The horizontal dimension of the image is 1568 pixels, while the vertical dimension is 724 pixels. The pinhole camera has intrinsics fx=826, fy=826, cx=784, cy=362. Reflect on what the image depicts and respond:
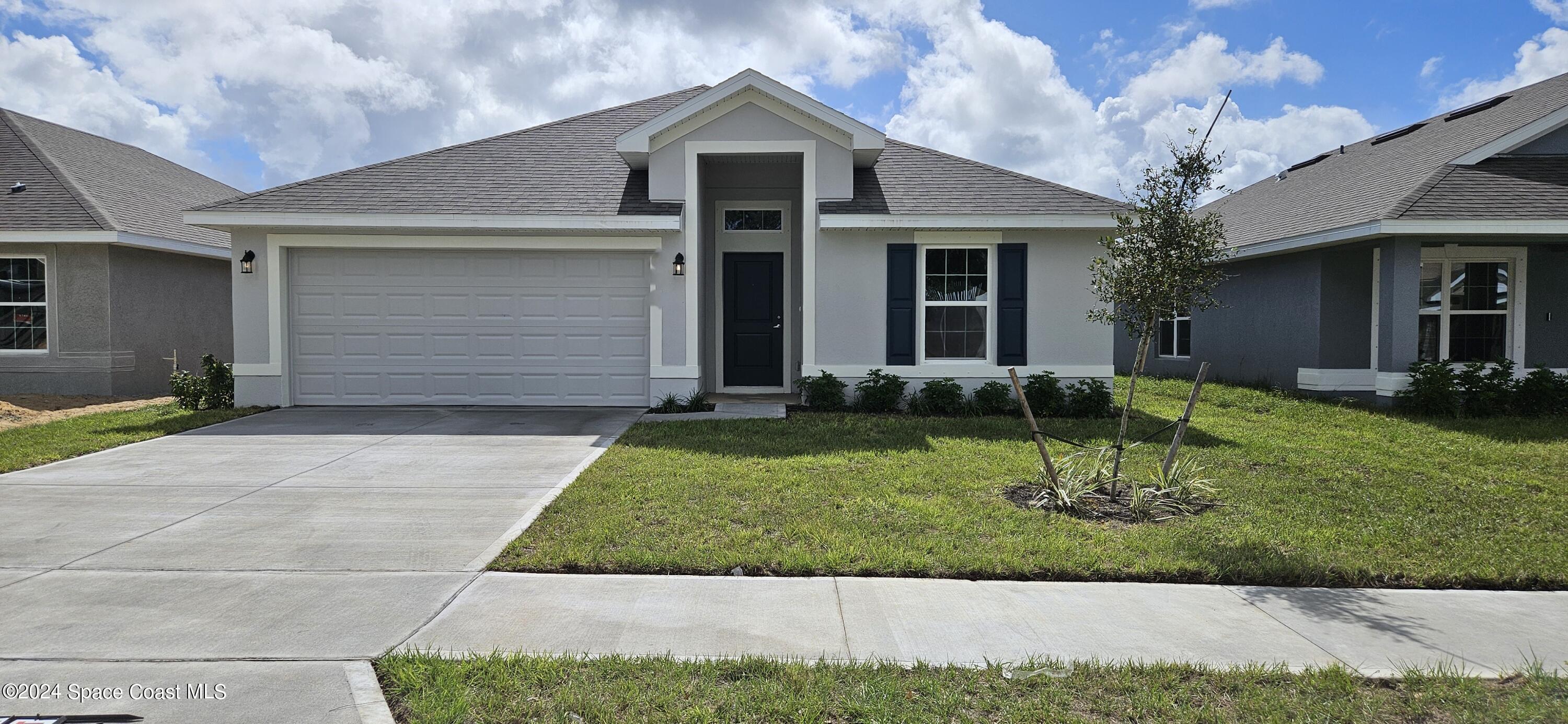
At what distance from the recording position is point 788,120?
37.5ft

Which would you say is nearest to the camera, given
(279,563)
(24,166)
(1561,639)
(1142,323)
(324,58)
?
(1561,639)

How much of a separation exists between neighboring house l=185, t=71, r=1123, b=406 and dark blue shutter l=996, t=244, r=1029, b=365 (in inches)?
1.0

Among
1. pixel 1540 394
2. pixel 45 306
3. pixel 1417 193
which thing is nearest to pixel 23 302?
pixel 45 306

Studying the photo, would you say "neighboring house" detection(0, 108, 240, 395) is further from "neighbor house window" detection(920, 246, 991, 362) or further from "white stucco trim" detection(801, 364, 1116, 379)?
"neighbor house window" detection(920, 246, 991, 362)

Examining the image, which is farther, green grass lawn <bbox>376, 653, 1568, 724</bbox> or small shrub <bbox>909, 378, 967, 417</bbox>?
small shrub <bbox>909, 378, 967, 417</bbox>

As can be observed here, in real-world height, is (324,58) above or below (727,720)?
above

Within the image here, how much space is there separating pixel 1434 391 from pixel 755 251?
971 centimetres

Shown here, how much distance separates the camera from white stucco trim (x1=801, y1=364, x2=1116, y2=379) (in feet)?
37.8

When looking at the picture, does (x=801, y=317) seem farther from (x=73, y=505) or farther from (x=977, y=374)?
(x=73, y=505)

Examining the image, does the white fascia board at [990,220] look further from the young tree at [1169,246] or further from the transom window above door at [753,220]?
the young tree at [1169,246]

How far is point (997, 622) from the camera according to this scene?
4031 mm

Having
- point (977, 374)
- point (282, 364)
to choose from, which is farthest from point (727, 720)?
point (282, 364)

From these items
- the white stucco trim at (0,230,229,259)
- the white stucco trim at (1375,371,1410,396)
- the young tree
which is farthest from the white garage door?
the white stucco trim at (1375,371,1410,396)

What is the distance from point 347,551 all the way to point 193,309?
13169mm
